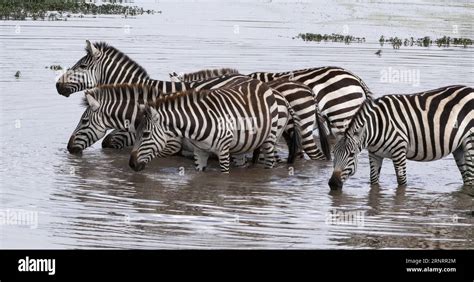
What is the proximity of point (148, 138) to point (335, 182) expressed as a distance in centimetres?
258

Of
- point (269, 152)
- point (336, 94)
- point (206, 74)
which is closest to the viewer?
point (269, 152)

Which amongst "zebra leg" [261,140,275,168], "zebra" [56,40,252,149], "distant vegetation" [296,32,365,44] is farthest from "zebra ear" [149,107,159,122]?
"distant vegetation" [296,32,365,44]

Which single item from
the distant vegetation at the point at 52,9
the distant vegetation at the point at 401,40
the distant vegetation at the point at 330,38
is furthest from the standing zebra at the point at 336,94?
the distant vegetation at the point at 52,9

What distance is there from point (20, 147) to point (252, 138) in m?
3.75

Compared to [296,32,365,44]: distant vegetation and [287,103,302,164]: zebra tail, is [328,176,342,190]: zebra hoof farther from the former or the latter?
[296,32,365,44]: distant vegetation

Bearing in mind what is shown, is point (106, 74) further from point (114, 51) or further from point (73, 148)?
point (73, 148)

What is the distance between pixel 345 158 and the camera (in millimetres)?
12680

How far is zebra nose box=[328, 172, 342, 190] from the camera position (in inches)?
498

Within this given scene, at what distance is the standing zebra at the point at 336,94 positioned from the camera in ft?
50.6

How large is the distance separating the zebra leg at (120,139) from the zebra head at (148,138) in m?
1.88

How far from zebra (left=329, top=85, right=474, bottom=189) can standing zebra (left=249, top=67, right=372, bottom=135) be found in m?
2.41

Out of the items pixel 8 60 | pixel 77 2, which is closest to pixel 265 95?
pixel 8 60

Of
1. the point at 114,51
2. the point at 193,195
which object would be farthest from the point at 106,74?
the point at 193,195
